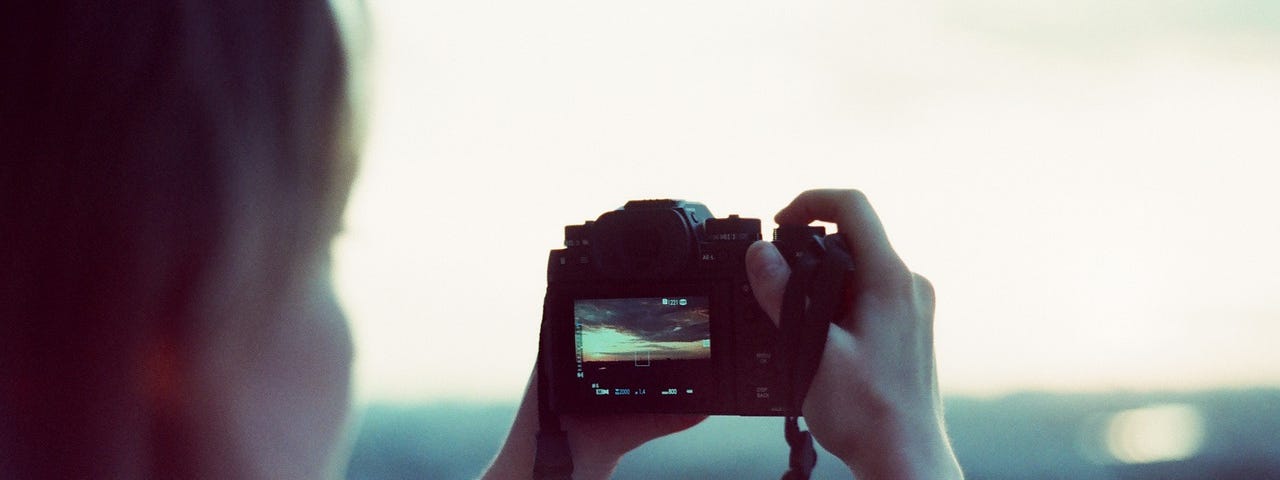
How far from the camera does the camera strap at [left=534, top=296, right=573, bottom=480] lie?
0.93m

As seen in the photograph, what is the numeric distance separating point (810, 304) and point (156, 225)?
1.74ft

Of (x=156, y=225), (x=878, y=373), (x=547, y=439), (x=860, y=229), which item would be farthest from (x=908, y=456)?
(x=156, y=225)

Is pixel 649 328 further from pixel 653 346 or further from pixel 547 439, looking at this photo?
pixel 547 439

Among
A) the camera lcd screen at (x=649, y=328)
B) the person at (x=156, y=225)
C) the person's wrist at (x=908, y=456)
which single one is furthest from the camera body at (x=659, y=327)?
the person at (x=156, y=225)

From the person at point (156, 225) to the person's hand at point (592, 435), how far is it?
42 cm

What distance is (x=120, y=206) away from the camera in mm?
562

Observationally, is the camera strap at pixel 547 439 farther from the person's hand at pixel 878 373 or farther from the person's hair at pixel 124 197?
the person's hair at pixel 124 197

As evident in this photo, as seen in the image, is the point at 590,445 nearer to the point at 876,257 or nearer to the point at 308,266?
the point at 876,257

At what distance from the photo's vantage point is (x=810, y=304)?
34.9 inches

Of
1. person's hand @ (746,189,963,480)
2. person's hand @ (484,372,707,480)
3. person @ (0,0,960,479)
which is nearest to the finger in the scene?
person's hand @ (746,189,963,480)

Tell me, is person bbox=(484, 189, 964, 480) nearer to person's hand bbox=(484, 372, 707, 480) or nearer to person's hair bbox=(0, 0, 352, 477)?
person's hand bbox=(484, 372, 707, 480)

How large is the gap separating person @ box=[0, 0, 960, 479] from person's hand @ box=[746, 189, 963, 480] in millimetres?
442

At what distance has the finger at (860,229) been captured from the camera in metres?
0.86

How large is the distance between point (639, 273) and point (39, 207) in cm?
54
